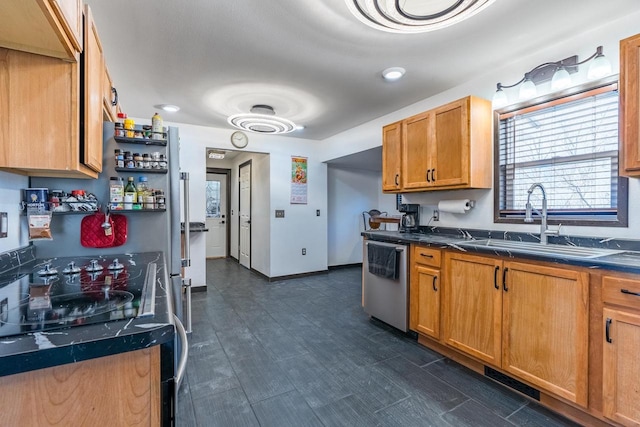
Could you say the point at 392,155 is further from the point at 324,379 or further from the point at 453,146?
the point at 324,379

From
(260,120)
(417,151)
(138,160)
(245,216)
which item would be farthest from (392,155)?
(245,216)

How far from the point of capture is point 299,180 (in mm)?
4953

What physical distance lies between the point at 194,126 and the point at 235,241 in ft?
9.85

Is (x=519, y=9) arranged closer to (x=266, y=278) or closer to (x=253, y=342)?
(x=253, y=342)

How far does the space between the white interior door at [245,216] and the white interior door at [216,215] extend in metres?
0.86

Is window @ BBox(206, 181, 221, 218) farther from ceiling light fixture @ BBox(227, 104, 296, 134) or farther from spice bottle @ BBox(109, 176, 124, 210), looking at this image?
spice bottle @ BBox(109, 176, 124, 210)

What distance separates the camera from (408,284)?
2623mm

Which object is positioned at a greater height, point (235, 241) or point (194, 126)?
point (194, 126)

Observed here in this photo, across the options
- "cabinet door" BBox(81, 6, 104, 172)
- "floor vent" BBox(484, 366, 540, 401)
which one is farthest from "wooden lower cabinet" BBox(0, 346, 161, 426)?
"floor vent" BBox(484, 366, 540, 401)

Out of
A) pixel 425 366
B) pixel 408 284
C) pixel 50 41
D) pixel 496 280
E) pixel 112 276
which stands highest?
pixel 50 41

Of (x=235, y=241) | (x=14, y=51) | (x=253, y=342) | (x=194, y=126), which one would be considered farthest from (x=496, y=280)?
(x=235, y=241)

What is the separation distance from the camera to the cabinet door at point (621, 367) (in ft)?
4.61

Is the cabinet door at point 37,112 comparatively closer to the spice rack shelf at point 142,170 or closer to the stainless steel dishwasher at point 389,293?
the spice rack shelf at point 142,170

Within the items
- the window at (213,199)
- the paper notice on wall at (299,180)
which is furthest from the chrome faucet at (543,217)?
the window at (213,199)
